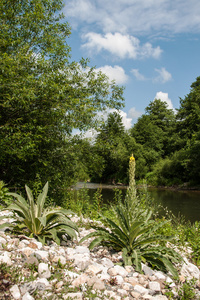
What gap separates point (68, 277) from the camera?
8.66 ft

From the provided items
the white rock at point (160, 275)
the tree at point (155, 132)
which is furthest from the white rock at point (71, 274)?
the tree at point (155, 132)

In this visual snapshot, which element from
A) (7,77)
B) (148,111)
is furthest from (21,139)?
(148,111)

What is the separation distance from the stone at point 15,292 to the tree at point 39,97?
15.2 feet

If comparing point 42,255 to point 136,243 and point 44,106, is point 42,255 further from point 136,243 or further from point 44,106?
point 44,106

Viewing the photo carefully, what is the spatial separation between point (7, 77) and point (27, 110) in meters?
1.12

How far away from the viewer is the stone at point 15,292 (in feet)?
7.15

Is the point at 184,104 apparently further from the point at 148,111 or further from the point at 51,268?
the point at 51,268

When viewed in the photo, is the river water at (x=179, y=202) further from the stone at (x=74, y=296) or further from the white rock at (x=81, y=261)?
the stone at (x=74, y=296)

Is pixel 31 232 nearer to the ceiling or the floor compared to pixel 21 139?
nearer to the floor

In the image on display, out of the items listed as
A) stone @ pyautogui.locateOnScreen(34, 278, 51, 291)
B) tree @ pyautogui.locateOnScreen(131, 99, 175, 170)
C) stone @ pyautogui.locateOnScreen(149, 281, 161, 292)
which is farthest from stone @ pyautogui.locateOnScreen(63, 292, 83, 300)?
tree @ pyautogui.locateOnScreen(131, 99, 175, 170)

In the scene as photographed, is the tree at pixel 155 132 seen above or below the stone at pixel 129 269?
above

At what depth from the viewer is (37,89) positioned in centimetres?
747

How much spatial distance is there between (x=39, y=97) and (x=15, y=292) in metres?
6.20

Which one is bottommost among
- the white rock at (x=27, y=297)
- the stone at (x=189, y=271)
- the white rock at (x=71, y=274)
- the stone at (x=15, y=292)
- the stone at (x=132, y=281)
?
the stone at (x=189, y=271)
